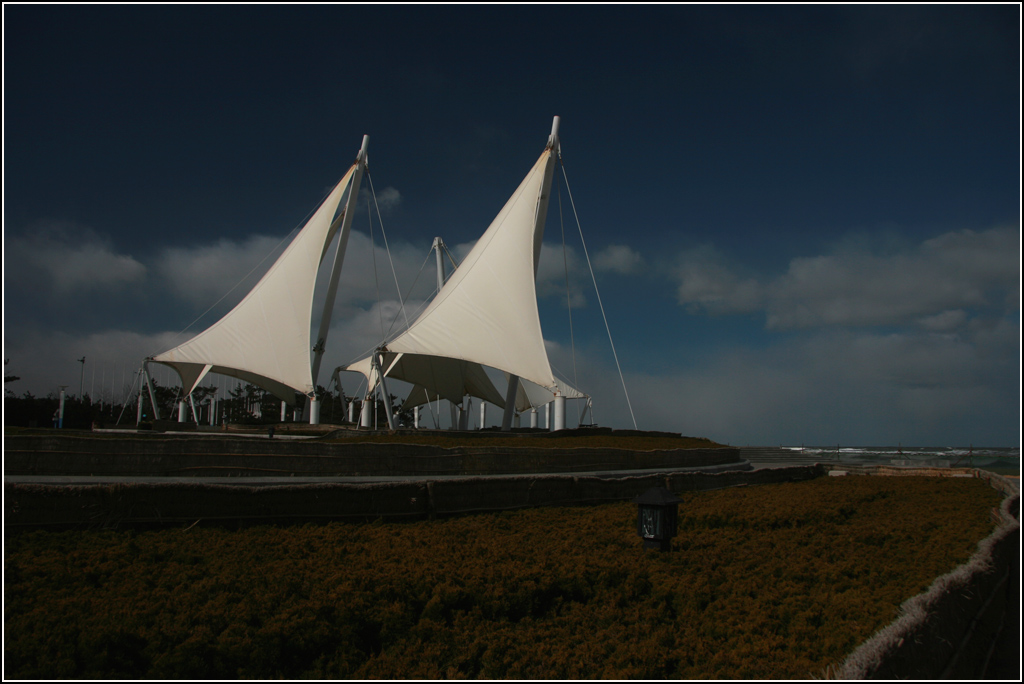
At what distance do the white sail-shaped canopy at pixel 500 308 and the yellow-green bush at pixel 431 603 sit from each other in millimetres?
14830

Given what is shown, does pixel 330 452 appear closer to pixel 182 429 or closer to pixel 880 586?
pixel 880 586

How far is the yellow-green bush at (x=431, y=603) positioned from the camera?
3902 millimetres

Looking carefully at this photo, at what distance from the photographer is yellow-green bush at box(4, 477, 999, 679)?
12.8ft

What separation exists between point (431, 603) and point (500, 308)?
18667 mm

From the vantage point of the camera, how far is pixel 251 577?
4848 millimetres

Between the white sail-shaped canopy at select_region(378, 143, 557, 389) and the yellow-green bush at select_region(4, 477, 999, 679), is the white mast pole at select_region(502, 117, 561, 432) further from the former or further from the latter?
the yellow-green bush at select_region(4, 477, 999, 679)

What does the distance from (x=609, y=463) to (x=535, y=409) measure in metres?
30.3

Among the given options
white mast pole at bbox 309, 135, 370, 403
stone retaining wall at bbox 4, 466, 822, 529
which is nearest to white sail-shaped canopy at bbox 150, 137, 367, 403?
white mast pole at bbox 309, 135, 370, 403

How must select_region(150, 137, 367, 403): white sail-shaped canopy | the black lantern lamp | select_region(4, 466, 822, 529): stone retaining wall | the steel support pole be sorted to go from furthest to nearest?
select_region(150, 137, 367, 403): white sail-shaped canopy, the steel support pole, the black lantern lamp, select_region(4, 466, 822, 529): stone retaining wall

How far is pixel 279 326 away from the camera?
2945 cm

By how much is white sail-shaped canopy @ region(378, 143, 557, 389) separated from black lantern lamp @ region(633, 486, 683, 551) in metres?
14.2

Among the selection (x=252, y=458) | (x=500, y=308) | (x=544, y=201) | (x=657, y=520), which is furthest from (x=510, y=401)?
(x=657, y=520)

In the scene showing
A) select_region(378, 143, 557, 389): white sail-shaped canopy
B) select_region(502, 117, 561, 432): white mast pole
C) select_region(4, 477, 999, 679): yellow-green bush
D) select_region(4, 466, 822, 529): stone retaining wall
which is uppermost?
select_region(502, 117, 561, 432): white mast pole

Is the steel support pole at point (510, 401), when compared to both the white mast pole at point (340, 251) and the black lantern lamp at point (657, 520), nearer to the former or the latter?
the white mast pole at point (340, 251)
